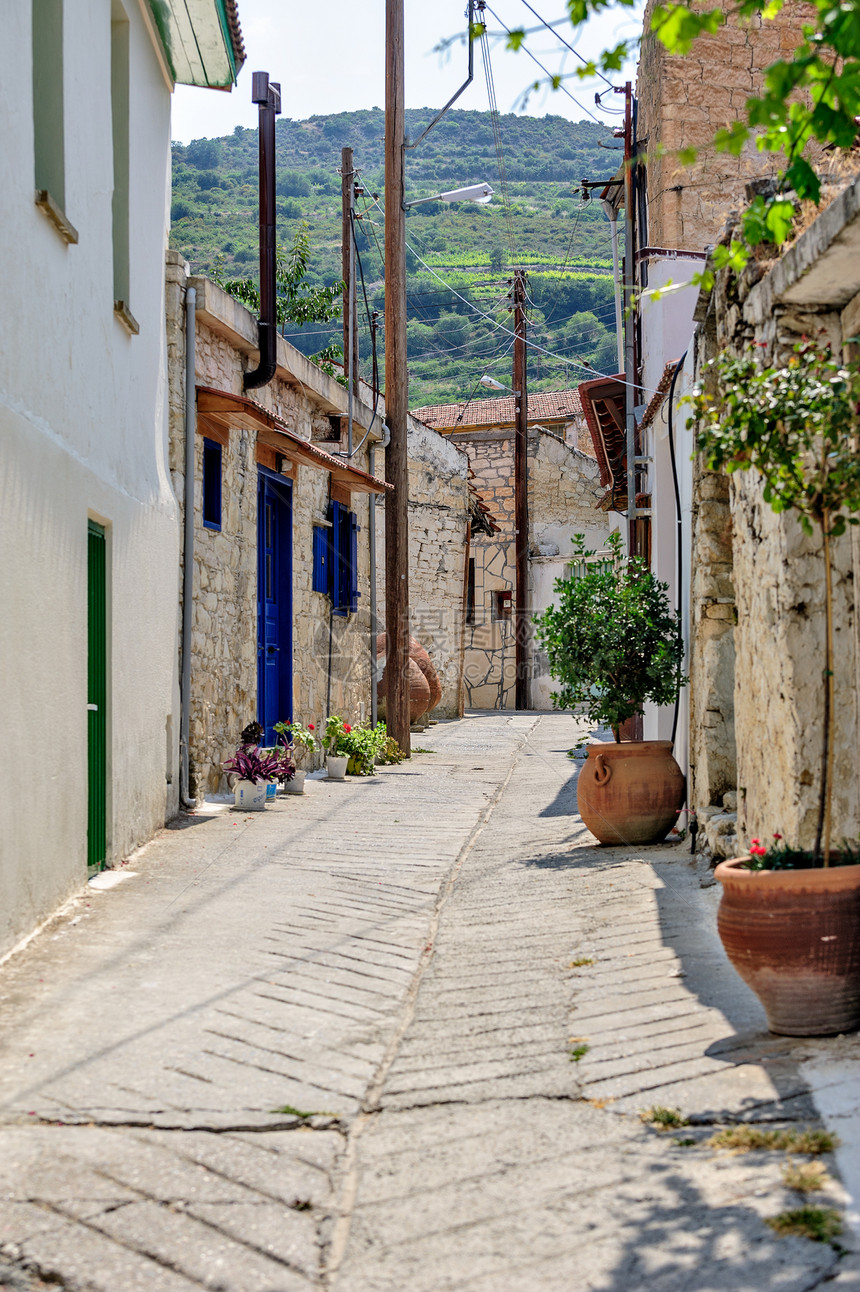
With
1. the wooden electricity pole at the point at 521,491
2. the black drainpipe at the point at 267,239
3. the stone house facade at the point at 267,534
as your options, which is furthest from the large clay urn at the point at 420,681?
the wooden electricity pole at the point at 521,491

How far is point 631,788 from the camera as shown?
7195 millimetres

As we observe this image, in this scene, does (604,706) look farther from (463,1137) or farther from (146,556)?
(463,1137)

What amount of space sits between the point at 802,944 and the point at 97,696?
4.17 metres

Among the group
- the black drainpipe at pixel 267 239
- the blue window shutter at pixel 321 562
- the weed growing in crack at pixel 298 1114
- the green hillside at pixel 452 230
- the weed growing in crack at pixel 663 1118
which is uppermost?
the green hillside at pixel 452 230

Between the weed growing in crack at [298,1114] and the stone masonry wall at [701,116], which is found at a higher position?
the stone masonry wall at [701,116]

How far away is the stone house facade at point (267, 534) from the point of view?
8.80 meters

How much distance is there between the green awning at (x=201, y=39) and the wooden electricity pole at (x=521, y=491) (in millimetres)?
16490

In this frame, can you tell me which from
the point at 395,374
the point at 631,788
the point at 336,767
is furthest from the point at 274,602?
the point at 631,788

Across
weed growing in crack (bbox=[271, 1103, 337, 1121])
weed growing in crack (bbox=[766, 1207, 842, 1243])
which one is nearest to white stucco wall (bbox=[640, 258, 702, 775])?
weed growing in crack (bbox=[271, 1103, 337, 1121])

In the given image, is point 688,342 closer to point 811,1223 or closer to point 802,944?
point 802,944

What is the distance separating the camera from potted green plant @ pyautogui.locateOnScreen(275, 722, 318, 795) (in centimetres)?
1020

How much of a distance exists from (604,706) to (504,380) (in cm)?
4443

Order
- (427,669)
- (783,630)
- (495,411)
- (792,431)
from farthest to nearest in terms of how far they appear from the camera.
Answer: (495,411), (427,669), (783,630), (792,431)

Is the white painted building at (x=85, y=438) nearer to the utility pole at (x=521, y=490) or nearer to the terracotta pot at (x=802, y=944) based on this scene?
the terracotta pot at (x=802, y=944)
